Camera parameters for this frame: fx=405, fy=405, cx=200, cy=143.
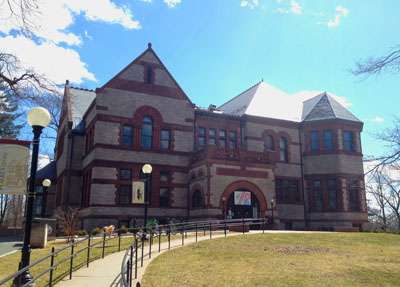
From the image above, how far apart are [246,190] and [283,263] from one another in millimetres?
14584

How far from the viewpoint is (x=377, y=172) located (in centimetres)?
1035

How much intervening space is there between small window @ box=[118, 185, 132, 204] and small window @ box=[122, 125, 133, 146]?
3.14 metres

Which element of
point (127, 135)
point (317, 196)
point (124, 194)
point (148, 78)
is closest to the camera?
point (124, 194)

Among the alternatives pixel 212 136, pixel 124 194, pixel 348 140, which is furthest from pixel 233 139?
pixel 124 194

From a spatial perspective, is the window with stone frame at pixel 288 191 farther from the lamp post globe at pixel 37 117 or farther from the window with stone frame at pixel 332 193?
the lamp post globe at pixel 37 117

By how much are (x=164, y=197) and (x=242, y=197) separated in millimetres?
5768

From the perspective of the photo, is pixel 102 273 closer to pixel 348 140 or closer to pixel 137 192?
pixel 137 192

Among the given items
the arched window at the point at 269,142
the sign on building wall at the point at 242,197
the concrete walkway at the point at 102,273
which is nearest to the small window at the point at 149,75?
the sign on building wall at the point at 242,197

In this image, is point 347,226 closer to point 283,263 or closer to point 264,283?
point 283,263

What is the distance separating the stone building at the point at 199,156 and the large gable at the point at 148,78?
79 millimetres

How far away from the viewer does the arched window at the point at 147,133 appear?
2994cm

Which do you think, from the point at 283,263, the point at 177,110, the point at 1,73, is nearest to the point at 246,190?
the point at 177,110

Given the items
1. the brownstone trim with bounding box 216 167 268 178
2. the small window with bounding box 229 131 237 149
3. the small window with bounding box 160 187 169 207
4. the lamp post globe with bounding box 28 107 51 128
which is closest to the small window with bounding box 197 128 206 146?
the small window with bounding box 229 131 237 149

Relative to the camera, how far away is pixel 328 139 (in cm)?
3456
